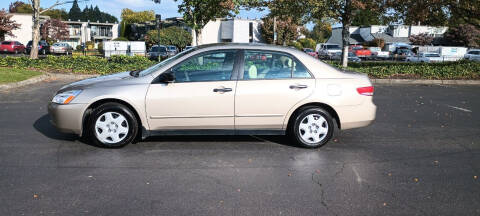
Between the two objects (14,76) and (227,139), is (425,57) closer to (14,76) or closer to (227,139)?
(14,76)

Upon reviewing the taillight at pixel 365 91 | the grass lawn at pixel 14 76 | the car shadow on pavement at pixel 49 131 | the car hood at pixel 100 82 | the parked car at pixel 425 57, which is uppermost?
the parked car at pixel 425 57

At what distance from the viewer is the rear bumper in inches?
236

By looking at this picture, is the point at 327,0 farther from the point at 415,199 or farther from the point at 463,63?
the point at 415,199

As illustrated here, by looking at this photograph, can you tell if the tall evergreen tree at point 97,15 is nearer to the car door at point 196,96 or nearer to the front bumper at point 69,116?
the front bumper at point 69,116

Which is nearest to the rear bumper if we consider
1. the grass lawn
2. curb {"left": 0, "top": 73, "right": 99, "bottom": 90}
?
curb {"left": 0, "top": 73, "right": 99, "bottom": 90}

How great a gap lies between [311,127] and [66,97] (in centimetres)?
344

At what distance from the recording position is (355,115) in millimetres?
6055

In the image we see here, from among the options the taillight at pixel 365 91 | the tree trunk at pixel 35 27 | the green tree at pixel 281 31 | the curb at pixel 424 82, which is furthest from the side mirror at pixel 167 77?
the green tree at pixel 281 31

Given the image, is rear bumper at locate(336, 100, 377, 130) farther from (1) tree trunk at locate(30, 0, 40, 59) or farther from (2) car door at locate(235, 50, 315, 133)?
(1) tree trunk at locate(30, 0, 40, 59)

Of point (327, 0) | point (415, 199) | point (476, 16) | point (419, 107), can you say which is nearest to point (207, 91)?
point (415, 199)

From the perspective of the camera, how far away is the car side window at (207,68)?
5.75m

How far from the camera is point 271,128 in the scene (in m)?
5.95

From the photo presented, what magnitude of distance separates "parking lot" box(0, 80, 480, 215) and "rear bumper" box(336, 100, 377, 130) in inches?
14.3

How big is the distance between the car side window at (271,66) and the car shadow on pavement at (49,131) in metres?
2.85
